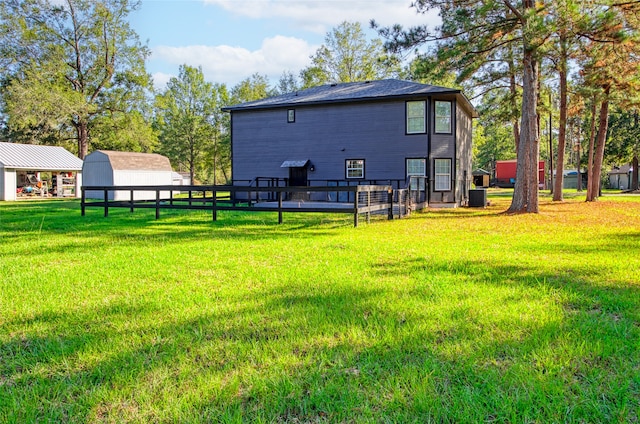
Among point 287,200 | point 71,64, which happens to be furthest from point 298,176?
point 71,64

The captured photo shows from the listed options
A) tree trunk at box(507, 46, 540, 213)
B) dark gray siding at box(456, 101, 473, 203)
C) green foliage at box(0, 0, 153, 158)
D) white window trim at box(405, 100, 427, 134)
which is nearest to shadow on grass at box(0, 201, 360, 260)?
tree trunk at box(507, 46, 540, 213)

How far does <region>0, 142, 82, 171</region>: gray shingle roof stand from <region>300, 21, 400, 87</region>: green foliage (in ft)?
68.1

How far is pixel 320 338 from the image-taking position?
9.36ft

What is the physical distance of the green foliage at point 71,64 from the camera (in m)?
28.9

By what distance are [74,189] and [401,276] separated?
3108cm

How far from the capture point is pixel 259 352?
104 inches

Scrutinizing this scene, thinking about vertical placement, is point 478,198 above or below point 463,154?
below

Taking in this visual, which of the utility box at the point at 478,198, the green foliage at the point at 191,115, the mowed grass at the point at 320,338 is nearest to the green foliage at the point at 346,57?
the green foliage at the point at 191,115

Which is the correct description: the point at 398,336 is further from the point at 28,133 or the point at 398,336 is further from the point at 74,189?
the point at 28,133

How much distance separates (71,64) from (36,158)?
8.78 m

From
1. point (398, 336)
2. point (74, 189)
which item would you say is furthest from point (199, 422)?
point (74, 189)

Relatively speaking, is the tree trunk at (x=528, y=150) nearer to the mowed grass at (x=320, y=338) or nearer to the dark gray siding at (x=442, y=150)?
the dark gray siding at (x=442, y=150)

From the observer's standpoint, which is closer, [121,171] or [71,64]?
[121,171]

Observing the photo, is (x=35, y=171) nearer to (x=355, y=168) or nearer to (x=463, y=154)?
(x=355, y=168)
